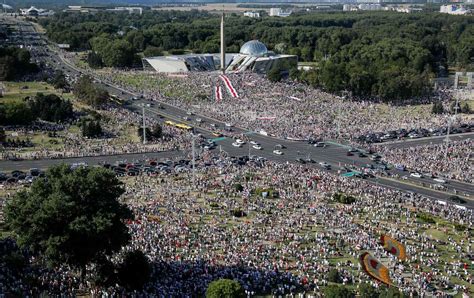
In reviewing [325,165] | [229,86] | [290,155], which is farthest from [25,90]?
[325,165]

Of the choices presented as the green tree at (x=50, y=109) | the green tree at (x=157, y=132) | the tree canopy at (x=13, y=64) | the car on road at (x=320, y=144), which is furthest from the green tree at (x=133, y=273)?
the tree canopy at (x=13, y=64)

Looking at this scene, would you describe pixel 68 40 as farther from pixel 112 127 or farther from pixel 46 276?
pixel 46 276

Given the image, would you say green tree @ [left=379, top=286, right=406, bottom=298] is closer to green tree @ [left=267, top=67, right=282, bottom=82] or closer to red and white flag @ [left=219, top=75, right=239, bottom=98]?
red and white flag @ [left=219, top=75, right=239, bottom=98]

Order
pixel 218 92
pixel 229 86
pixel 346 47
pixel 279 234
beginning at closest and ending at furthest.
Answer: pixel 279 234 < pixel 218 92 < pixel 229 86 < pixel 346 47

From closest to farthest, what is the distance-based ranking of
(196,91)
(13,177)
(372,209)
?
(372,209) < (13,177) < (196,91)

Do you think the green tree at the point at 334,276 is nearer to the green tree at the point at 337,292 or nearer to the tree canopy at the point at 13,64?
the green tree at the point at 337,292

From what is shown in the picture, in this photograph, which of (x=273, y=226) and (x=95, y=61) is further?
(x=95, y=61)

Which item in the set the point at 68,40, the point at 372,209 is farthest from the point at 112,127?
the point at 68,40

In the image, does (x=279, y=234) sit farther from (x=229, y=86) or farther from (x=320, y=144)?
(x=229, y=86)
